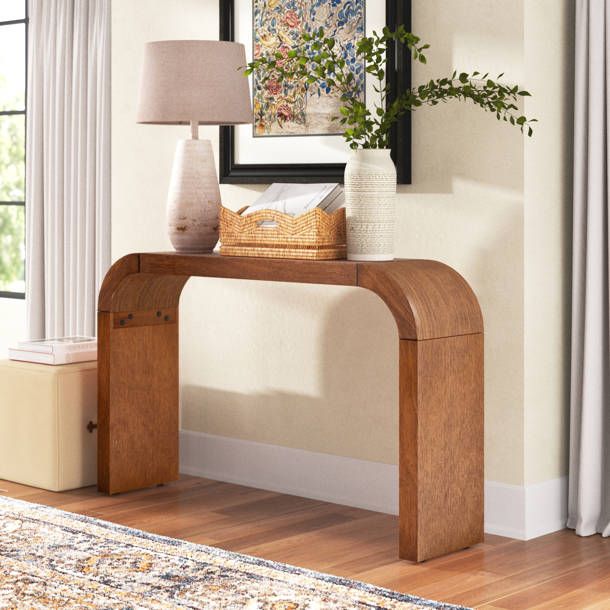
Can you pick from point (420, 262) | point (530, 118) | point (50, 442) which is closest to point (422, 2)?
point (530, 118)

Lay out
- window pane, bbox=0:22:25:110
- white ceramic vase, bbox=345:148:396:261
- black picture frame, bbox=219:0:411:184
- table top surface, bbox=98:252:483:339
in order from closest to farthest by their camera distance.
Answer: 1. table top surface, bbox=98:252:483:339
2. white ceramic vase, bbox=345:148:396:261
3. black picture frame, bbox=219:0:411:184
4. window pane, bbox=0:22:25:110

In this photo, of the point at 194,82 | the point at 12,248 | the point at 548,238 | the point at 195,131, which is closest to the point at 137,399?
the point at 195,131

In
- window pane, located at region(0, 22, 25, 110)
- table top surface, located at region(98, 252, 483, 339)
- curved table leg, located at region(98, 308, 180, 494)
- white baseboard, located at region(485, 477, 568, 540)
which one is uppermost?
window pane, located at region(0, 22, 25, 110)

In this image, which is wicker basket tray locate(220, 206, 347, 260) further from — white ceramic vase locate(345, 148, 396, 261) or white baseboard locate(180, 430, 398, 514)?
white baseboard locate(180, 430, 398, 514)

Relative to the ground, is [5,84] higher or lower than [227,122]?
higher

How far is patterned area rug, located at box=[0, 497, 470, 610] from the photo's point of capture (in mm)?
2832

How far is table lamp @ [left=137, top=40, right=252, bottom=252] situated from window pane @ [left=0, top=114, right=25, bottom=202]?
91.7 inches

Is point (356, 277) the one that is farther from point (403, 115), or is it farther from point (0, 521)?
point (0, 521)

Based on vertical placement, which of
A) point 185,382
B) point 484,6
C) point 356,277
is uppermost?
point 484,6

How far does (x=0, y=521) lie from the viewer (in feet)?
11.7

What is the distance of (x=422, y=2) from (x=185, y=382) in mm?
1680

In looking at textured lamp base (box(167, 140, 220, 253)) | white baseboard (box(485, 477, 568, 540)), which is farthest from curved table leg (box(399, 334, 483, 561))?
textured lamp base (box(167, 140, 220, 253))

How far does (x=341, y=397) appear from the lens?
12.9ft

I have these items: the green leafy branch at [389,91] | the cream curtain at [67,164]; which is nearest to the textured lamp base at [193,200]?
the green leafy branch at [389,91]
